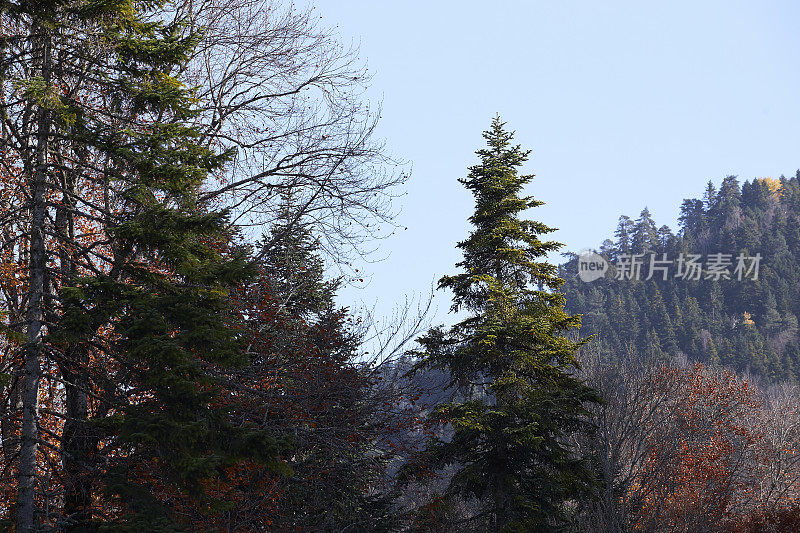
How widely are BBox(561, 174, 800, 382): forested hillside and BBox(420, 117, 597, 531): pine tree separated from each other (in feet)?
238

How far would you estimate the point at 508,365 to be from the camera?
18.1 m

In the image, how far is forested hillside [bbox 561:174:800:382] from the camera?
3920 inches

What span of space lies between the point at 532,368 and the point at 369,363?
4.86 metres

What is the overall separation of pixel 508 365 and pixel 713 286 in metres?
107

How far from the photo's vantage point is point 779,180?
147000 millimetres

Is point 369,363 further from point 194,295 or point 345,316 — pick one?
point 194,295

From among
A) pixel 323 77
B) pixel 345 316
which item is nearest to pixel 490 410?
pixel 345 316
